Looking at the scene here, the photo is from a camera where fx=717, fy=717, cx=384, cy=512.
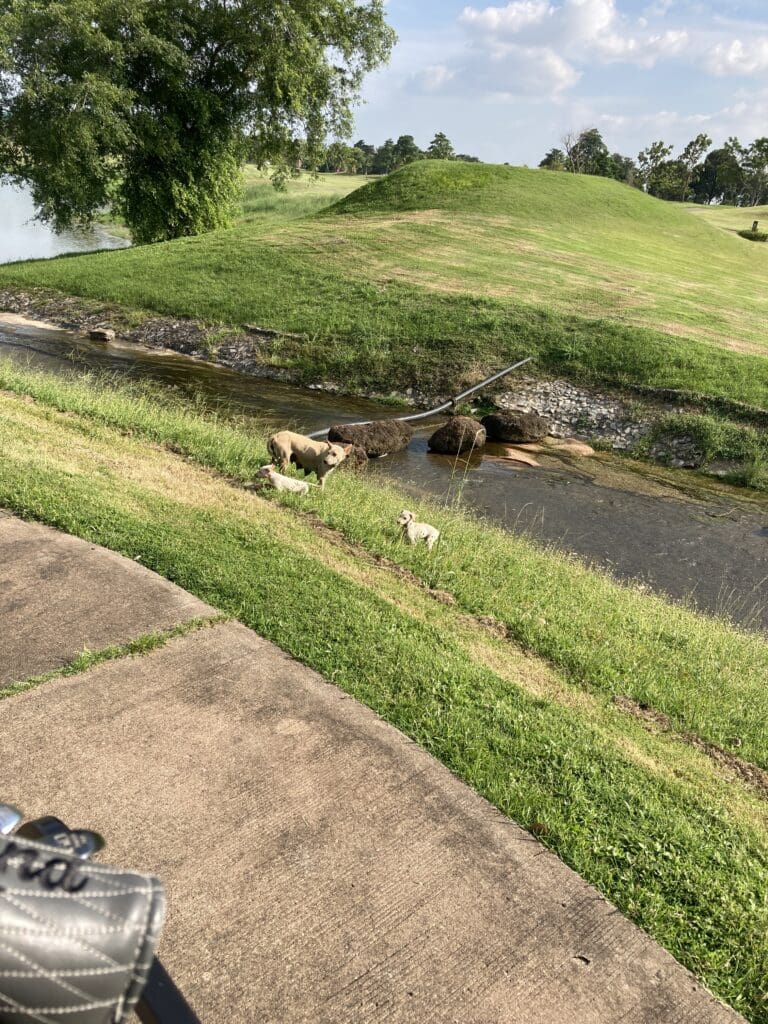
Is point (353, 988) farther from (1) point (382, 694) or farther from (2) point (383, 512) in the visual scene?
(2) point (383, 512)

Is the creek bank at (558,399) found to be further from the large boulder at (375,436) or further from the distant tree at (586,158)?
the distant tree at (586,158)

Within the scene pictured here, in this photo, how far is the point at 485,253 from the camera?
28281mm

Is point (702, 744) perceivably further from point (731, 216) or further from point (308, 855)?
point (731, 216)

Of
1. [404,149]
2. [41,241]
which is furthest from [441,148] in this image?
[41,241]

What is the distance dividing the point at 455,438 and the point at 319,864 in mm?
12144

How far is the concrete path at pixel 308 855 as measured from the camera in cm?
273

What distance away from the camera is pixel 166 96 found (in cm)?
3159

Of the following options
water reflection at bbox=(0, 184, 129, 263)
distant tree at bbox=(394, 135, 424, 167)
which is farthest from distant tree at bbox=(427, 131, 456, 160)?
water reflection at bbox=(0, 184, 129, 263)

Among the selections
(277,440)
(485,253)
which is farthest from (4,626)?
(485,253)

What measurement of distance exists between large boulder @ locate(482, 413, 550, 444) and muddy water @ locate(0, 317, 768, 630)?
597mm

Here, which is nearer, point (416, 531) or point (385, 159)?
point (416, 531)

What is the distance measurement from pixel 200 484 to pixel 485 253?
23236 mm

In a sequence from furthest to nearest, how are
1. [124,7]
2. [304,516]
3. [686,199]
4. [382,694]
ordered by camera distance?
[686,199] → [124,7] → [304,516] → [382,694]

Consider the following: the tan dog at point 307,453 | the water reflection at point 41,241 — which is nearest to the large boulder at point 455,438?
the tan dog at point 307,453
